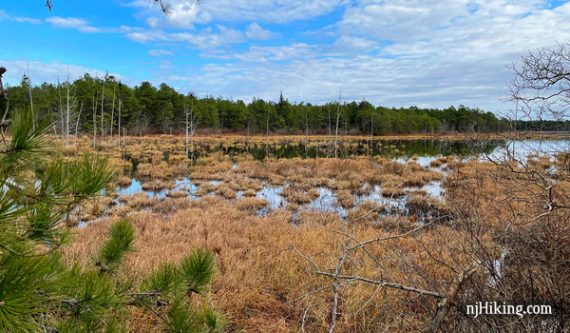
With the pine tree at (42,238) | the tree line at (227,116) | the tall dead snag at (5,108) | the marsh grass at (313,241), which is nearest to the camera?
the pine tree at (42,238)

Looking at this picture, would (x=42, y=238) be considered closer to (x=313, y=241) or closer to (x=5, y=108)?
(x=5, y=108)

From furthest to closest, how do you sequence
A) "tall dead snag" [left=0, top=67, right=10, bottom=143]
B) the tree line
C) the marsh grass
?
the tree line → the marsh grass → "tall dead snag" [left=0, top=67, right=10, bottom=143]

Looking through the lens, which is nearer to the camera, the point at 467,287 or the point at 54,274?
the point at 54,274

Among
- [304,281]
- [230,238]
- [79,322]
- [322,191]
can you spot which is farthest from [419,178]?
[79,322]

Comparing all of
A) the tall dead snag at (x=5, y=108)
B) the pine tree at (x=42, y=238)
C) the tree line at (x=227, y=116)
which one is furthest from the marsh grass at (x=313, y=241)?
the tree line at (x=227, y=116)

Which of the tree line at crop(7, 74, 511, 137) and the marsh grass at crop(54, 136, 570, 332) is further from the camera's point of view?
the tree line at crop(7, 74, 511, 137)

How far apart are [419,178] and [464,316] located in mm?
17425

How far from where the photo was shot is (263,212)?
13.1m

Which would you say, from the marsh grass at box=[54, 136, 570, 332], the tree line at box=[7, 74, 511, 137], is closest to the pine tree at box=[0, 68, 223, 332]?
the marsh grass at box=[54, 136, 570, 332]

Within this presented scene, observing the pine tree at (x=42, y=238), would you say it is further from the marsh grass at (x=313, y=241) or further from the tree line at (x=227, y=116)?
the tree line at (x=227, y=116)

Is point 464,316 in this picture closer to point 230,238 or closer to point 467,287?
point 467,287

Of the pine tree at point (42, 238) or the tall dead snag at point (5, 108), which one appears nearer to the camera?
the pine tree at point (42, 238)

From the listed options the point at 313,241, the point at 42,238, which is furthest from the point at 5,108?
the point at 313,241

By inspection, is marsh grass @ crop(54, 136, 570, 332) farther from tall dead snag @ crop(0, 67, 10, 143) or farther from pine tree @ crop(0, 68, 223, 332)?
tall dead snag @ crop(0, 67, 10, 143)
